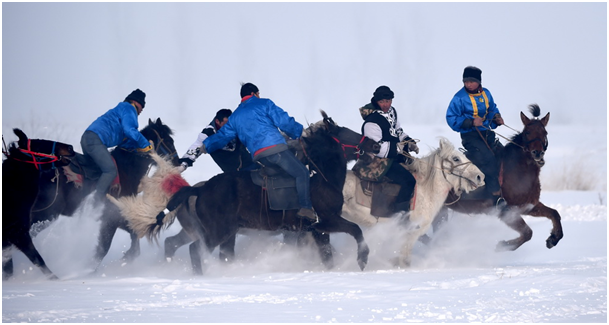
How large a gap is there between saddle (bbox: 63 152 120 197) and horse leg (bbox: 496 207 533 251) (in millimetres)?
4941

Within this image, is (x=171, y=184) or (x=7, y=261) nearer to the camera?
(x=7, y=261)

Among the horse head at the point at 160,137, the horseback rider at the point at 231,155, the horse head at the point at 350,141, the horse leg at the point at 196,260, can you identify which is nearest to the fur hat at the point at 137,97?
the horse head at the point at 160,137

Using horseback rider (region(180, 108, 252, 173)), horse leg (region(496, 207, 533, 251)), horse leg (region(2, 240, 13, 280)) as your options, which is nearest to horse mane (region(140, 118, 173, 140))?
horseback rider (region(180, 108, 252, 173))

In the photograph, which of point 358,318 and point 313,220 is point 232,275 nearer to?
point 313,220

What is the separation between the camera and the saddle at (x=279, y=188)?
8.23 meters

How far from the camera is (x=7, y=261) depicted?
311 inches

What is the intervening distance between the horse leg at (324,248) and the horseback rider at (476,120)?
7.09 ft

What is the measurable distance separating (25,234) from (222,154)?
8.81 feet

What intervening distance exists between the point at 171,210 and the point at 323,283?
2.33m

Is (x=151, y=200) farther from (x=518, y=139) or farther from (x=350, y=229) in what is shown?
(x=518, y=139)

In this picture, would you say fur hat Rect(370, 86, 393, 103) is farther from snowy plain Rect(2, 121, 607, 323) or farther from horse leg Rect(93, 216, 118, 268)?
horse leg Rect(93, 216, 118, 268)

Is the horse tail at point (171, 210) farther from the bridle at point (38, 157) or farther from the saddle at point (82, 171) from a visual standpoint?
the bridle at point (38, 157)

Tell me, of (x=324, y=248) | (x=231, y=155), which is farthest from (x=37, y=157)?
(x=324, y=248)

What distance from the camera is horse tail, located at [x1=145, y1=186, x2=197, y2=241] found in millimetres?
8539
